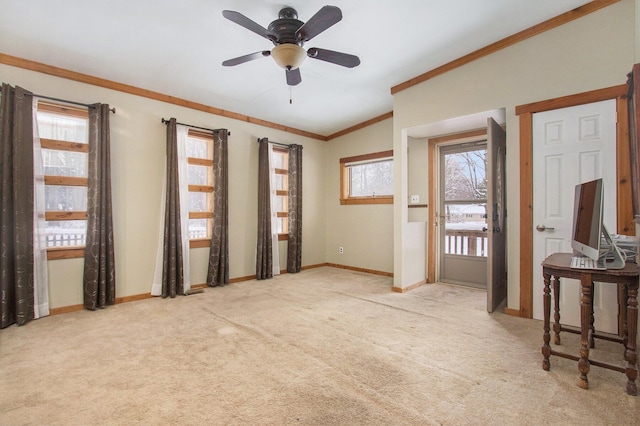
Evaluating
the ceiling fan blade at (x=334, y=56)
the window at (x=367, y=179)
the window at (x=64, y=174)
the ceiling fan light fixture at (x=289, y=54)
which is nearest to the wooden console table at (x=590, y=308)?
the ceiling fan blade at (x=334, y=56)

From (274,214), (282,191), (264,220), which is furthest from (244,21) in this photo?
(282,191)

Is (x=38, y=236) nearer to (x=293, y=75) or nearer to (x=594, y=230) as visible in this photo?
(x=293, y=75)

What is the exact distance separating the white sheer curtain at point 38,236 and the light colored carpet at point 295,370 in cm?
21

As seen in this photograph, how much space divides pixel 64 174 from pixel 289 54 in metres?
2.90

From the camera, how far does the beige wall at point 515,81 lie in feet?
8.70

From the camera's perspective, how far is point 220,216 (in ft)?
14.5

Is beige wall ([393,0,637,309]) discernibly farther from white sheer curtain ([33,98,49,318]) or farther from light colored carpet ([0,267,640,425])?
white sheer curtain ([33,98,49,318])

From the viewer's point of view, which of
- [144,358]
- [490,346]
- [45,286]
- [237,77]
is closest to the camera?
[144,358]

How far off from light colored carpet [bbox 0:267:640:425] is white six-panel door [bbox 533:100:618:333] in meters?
0.38

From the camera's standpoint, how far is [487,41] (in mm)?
3215

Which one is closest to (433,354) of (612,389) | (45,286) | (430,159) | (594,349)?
(612,389)

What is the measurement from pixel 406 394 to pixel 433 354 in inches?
24.7

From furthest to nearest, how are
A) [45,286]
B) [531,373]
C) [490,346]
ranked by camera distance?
[45,286], [490,346], [531,373]

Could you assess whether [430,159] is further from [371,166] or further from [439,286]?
[439,286]
